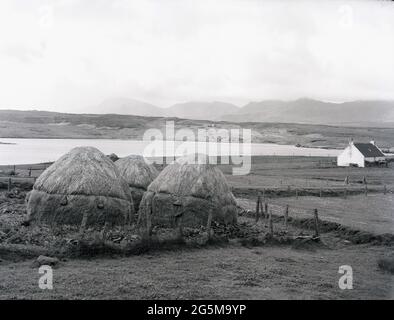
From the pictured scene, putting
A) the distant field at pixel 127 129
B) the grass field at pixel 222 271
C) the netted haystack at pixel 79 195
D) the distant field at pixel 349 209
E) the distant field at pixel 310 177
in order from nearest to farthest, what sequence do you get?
1. the grass field at pixel 222 271
2. the netted haystack at pixel 79 195
3. the distant field at pixel 349 209
4. the distant field at pixel 310 177
5. the distant field at pixel 127 129

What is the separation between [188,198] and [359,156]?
47950 millimetres

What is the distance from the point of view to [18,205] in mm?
23891

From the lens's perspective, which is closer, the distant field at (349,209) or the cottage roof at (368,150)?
the distant field at (349,209)

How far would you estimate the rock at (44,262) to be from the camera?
14305 mm

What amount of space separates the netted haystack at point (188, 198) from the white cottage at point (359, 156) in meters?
45.9

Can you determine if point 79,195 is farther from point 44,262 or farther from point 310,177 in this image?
point 310,177

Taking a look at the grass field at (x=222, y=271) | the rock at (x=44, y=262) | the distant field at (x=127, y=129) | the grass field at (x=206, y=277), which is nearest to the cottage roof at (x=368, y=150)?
the grass field at (x=222, y=271)

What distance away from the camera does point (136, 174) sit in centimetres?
2570

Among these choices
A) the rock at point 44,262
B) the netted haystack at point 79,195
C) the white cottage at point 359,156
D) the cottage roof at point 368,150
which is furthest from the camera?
the cottage roof at point 368,150

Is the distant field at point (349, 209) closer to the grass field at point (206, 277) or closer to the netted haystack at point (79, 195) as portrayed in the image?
the grass field at point (206, 277)

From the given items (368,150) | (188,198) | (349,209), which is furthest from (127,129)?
(188,198)
